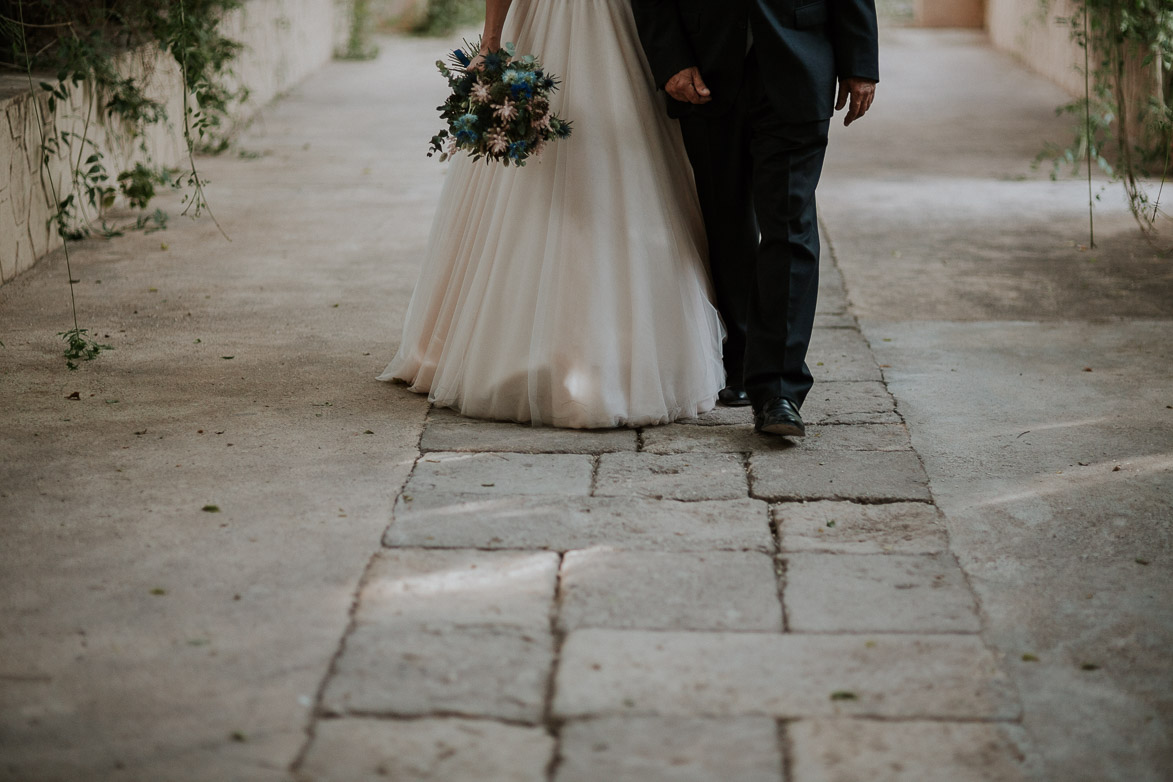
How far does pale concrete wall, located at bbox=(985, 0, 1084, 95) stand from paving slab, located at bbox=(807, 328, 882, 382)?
5.68 metres

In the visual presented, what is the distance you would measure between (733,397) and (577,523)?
945 mm

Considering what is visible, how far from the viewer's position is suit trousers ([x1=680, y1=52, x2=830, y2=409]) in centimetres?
296

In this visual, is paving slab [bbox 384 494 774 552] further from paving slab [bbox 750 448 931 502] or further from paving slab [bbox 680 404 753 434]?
paving slab [bbox 680 404 753 434]

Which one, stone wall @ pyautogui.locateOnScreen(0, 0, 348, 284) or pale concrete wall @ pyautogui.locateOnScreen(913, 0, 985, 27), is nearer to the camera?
stone wall @ pyautogui.locateOnScreen(0, 0, 348, 284)

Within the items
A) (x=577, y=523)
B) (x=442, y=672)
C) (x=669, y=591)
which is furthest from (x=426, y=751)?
(x=577, y=523)

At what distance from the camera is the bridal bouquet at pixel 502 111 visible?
2.88 meters

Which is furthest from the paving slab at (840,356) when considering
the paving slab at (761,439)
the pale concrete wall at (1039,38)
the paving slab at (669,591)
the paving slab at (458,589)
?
the pale concrete wall at (1039,38)

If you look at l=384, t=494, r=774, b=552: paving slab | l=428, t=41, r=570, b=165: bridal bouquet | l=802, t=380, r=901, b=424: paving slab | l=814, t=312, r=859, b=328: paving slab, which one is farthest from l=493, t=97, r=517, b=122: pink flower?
l=814, t=312, r=859, b=328: paving slab

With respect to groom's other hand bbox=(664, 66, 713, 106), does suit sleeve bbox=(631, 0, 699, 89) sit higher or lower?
higher

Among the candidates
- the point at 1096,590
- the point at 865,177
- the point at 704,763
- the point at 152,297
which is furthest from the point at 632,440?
the point at 865,177

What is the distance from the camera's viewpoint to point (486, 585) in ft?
7.44

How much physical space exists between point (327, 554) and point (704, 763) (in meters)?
0.99

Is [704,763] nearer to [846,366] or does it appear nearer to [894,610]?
[894,610]

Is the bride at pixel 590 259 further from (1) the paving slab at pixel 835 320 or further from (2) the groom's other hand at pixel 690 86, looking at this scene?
(1) the paving slab at pixel 835 320
